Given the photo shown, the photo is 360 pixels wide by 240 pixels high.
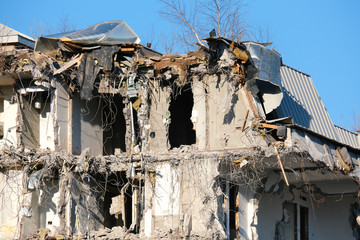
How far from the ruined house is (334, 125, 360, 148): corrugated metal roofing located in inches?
83.4

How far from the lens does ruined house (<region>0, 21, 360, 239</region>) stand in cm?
2219

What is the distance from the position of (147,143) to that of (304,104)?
553 centimetres

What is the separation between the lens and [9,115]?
2473cm

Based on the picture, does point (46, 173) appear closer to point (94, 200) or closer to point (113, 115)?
point (94, 200)

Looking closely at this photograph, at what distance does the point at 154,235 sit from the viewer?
22.3 metres

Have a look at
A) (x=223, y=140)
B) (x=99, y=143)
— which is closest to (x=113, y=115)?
(x=99, y=143)

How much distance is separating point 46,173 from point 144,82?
3.94 meters

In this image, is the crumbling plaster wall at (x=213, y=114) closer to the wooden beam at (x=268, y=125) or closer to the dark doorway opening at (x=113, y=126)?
the wooden beam at (x=268, y=125)

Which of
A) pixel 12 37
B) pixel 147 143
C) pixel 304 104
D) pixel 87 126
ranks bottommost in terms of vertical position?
pixel 147 143

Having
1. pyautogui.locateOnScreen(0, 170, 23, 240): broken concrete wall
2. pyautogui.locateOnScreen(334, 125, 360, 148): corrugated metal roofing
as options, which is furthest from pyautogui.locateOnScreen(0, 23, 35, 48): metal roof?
pyautogui.locateOnScreen(334, 125, 360, 148): corrugated metal roofing

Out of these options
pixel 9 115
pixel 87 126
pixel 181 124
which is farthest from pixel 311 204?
pixel 9 115

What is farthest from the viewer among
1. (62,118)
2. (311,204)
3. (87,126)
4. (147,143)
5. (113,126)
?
(311,204)

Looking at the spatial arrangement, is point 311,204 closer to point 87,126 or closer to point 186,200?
point 186,200

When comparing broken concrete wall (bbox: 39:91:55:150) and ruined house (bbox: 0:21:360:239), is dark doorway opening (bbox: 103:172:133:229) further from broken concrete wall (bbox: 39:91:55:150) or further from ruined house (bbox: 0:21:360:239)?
broken concrete wall (bbox: 39:91:55:150)
